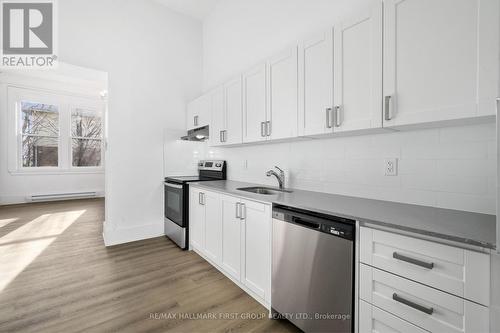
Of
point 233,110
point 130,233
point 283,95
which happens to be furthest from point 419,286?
point 130,233

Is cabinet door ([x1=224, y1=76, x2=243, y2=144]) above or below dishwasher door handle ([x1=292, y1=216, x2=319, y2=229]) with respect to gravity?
above

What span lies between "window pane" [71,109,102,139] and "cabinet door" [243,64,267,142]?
6166 mm

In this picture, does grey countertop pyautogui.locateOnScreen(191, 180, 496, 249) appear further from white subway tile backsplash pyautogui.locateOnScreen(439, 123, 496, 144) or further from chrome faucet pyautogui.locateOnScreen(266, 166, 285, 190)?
chrome faucet pyautogui.locateOnScreen(266, 166, 285, 190)

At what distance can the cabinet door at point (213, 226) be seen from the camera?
2414 millimetres

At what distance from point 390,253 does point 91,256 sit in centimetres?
321

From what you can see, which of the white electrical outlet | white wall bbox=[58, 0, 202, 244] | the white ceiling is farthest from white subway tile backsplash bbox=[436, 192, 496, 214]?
the white ceiling

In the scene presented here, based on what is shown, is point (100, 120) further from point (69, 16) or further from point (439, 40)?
point (439, 40)

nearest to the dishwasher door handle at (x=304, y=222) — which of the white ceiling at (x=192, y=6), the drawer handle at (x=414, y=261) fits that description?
the drawer handle at (x=414, y=261)

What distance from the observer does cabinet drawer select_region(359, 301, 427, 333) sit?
110cm

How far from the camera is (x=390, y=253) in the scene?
1142 millimetres

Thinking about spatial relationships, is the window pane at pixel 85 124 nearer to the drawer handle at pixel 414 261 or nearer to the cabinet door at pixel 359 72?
the cabinet door at pixel 359 72

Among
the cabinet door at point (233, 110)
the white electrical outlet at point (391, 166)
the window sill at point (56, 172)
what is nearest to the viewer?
the white electrical outlet at point (391, 166)

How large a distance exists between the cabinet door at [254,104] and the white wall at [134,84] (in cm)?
170

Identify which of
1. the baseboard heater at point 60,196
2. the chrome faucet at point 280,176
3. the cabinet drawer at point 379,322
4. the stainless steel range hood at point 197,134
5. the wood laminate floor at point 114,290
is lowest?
the wood laminate floor at point 114,290
